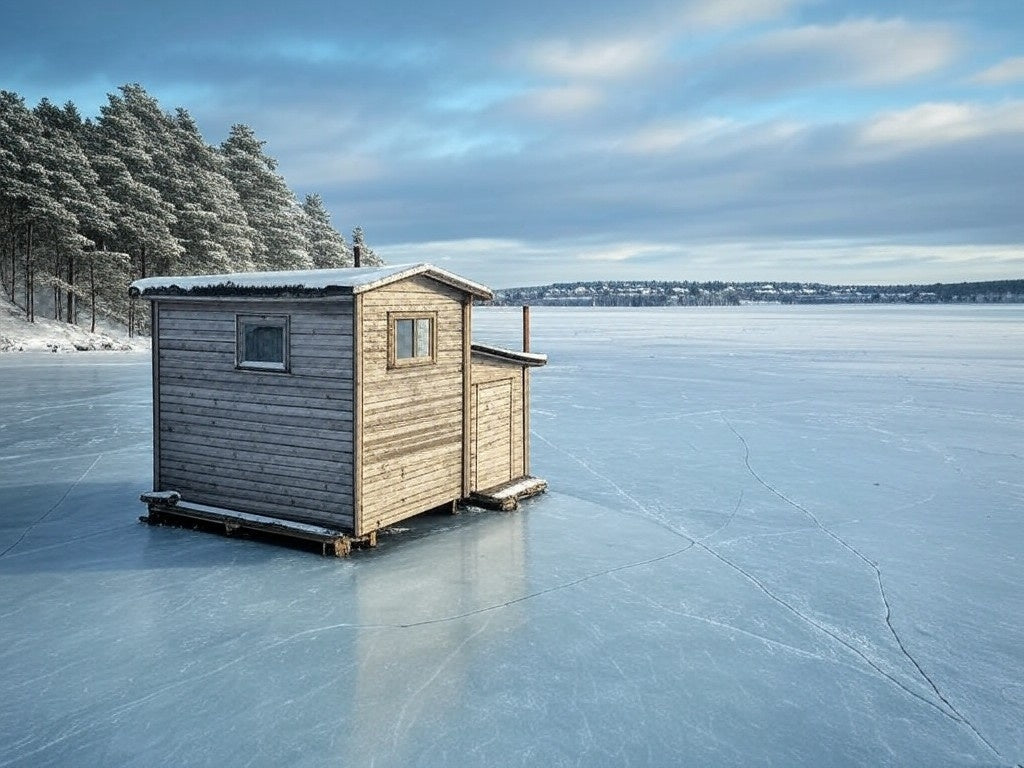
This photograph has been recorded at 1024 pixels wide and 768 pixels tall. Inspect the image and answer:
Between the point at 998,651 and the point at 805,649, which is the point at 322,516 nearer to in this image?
the point at 805,649

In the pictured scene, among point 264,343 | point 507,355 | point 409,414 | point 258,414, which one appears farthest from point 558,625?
point 507,355

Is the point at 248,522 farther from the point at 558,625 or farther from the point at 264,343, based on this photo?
the point at 558,625

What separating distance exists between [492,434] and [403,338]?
3.13m

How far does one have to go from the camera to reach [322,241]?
7762cm

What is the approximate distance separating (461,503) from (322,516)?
3.39 metres

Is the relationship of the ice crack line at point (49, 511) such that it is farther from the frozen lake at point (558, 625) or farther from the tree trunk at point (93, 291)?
the tree trunk at point (93, 291)

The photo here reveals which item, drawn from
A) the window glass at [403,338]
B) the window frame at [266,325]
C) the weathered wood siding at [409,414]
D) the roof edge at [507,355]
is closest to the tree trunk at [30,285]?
the window frame at [266,325]

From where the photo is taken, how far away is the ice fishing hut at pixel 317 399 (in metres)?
11.4

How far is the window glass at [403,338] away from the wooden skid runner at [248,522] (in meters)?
2.73

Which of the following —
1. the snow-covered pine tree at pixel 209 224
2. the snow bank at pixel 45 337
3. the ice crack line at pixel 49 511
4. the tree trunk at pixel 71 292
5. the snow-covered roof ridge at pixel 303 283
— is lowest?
the ice crack line at pixel 49 511

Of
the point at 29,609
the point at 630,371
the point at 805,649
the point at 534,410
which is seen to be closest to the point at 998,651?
the point at 805,649

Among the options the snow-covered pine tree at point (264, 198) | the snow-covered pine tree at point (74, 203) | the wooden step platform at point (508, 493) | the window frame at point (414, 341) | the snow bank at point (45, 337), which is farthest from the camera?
the snow-covered pine tree at point (264, 198)

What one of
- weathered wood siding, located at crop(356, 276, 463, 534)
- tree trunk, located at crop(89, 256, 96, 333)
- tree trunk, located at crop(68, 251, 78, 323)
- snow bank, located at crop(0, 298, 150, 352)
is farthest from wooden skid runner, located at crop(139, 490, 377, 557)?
tree trunk, located at crop(68, 251, 78, 323)

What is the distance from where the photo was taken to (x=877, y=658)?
27.5 ft
